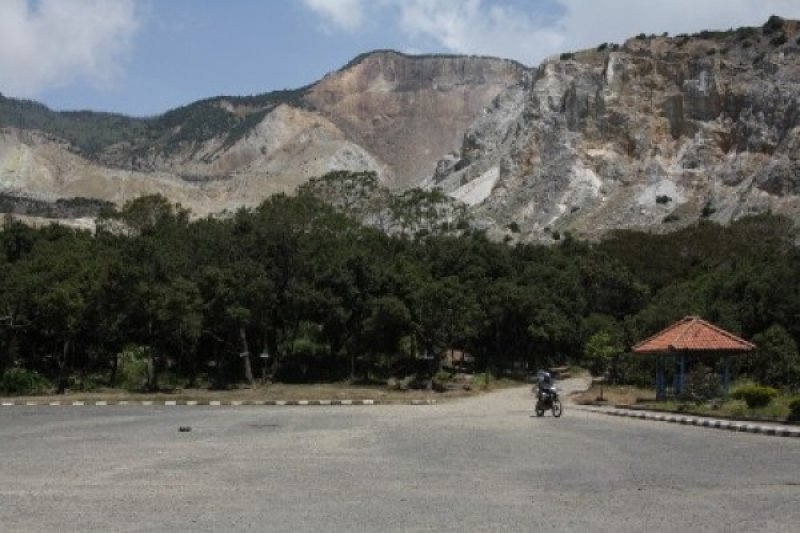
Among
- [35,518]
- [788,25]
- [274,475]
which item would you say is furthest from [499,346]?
[788,25]

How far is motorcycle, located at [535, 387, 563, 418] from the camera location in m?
26.1

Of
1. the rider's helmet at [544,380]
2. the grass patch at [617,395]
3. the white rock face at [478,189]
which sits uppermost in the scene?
the white rock face at [478,189]

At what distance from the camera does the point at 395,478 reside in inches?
456

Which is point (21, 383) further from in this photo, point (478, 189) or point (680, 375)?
point (478, 189)

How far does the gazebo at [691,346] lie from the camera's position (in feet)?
99.2

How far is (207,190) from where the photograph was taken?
509 feet

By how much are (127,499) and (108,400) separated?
2697 centimetres

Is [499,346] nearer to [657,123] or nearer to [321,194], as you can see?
[321,194]

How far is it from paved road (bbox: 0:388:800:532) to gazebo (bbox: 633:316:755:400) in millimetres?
9523

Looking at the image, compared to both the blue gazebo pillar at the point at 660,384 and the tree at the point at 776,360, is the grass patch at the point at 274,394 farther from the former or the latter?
the tree at the point at 776,360

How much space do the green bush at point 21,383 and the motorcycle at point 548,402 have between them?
2495 cm

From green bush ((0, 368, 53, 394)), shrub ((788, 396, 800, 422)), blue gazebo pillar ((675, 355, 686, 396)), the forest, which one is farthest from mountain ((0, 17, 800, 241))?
green bush ((0, 368, 53, 394))

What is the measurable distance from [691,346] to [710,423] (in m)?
8.87

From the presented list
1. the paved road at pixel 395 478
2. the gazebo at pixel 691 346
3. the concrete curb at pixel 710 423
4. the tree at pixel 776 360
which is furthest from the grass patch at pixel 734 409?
the tree at pixel 776 360
